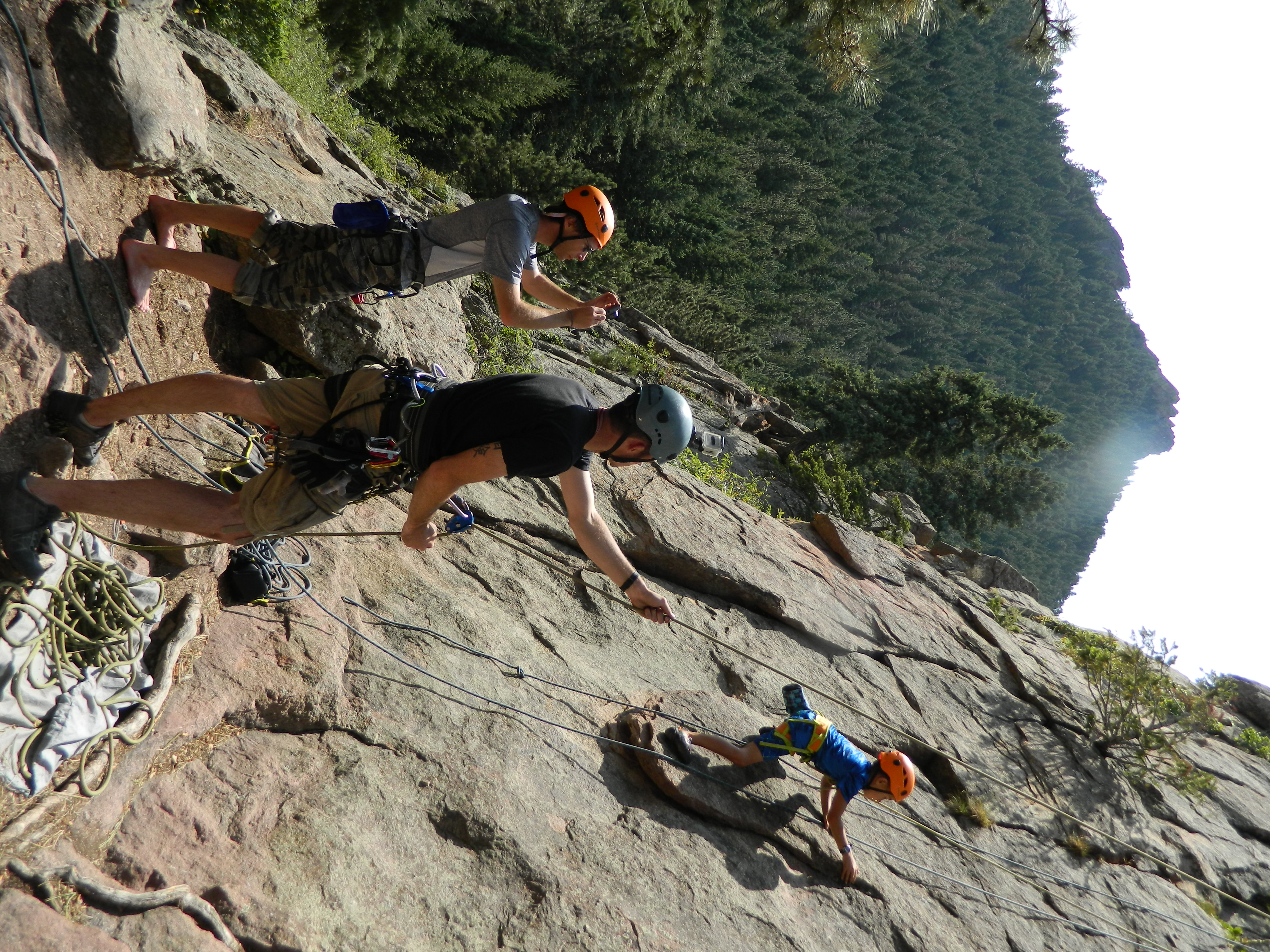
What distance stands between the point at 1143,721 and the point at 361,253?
1158 centimetres

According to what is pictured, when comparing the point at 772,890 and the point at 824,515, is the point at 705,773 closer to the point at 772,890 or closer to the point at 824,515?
the point at 772,890

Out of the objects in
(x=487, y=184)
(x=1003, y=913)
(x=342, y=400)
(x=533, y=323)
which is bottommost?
(x=1003, y=913)

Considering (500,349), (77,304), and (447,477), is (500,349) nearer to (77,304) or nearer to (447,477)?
(77,304)

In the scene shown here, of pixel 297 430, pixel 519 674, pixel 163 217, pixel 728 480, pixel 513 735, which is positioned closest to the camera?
pixel 297 430

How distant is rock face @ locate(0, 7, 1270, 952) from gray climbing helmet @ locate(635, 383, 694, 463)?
1.97 meters

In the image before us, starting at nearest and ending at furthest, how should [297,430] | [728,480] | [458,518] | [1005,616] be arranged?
[297,430], [458,518], [1005,616], [728,480]

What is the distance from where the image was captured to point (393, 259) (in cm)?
405

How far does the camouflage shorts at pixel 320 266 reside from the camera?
13.2 feet

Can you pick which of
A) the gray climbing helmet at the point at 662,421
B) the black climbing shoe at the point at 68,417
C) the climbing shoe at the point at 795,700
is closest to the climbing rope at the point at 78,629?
the black climbing shoe at the point at 68,417

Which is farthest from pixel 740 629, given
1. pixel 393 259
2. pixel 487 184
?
pixel 487 184

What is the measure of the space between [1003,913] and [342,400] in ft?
21.2

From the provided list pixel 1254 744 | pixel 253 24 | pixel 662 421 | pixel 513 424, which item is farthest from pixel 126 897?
pixel 1254 744

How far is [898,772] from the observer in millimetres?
5824

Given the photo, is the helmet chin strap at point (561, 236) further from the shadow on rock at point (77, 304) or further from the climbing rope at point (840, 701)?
the climbing rope at point (840, 701)
